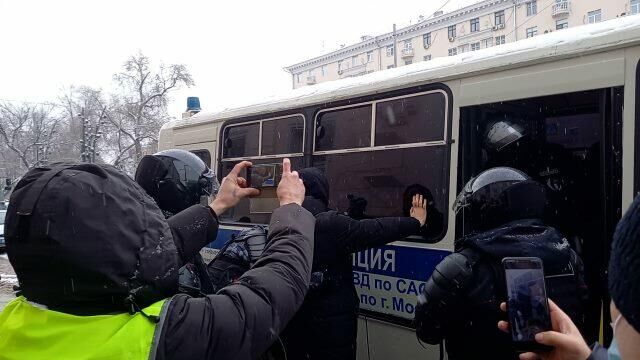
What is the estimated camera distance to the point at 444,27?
53.8 metres

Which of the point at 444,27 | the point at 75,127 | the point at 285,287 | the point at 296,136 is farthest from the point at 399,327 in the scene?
the point at 444,27

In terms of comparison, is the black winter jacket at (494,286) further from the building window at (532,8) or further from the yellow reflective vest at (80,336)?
the building window at (532,8)

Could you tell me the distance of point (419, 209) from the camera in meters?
3.41

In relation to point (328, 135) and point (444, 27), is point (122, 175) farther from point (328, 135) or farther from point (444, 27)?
point (444, 27)

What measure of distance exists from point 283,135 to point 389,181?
1.31m

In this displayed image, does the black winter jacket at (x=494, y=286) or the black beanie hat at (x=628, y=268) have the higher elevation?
the black beanie hat at (x=628, y=268)

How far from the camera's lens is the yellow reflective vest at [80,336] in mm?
1125

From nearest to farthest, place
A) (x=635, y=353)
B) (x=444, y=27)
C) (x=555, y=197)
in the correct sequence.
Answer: (x=635, y=353)
(x=555, y=197)
(x=444, y=27)

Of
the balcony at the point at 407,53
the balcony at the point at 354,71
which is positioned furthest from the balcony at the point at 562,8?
the balcony at the point at 354,71

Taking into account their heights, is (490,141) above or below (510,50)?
below

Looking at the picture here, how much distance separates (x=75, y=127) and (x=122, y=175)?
51.0 m

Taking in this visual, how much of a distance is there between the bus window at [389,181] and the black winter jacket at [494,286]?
1.20 m

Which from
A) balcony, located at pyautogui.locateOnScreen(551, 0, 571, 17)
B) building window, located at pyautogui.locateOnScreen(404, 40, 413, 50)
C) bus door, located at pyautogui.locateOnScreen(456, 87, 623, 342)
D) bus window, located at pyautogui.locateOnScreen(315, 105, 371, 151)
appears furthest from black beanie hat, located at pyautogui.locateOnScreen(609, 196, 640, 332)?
building window, located at pyautogui.locateOnScreen(404, 40, 413, 50)

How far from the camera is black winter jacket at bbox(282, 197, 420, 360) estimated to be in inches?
115
